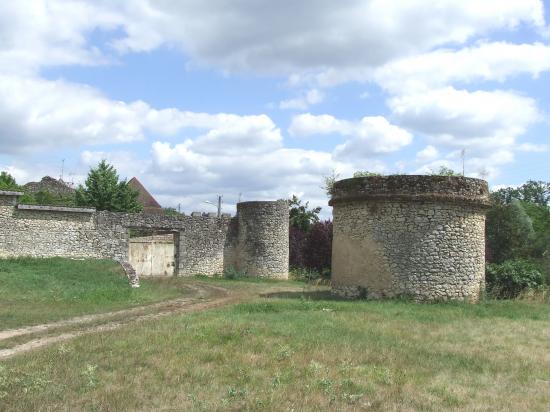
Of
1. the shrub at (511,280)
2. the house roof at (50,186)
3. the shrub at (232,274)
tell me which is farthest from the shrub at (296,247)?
the house roof at (50,186)

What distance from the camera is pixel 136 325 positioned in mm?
11344

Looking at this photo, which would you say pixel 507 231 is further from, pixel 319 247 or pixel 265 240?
pixel 265 240

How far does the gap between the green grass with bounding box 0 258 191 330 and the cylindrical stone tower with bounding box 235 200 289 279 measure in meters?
5.62

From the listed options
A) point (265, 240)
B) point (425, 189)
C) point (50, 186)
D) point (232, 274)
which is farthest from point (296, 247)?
point (50, 186)

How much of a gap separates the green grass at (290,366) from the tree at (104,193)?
74.2 ft

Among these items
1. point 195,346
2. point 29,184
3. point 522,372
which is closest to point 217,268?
point 195,346

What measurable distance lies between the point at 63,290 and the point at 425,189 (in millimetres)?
10516

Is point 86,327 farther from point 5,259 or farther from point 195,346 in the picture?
point 5,259

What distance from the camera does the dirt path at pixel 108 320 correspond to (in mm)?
10062

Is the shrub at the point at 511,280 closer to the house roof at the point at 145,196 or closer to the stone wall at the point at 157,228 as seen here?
the stone wall at the point at 157,228

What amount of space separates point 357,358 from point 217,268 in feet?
62.5

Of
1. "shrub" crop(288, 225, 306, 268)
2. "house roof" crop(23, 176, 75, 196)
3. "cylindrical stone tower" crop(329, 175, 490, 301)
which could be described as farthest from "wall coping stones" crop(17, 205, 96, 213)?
"house roof" crop(23, 176, 75, 196)

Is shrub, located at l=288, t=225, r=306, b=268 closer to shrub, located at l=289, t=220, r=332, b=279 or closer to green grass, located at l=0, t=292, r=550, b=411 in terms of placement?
shrub, located at l=289, t=220, r=332, b=279

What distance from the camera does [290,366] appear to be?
8117 mm
